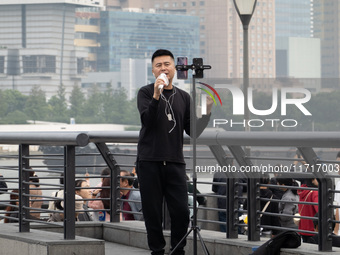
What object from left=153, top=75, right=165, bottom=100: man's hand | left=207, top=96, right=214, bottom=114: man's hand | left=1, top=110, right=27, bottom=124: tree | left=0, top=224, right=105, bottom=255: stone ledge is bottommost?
left=0, top=224, right=105, bottom=255: stone ledge

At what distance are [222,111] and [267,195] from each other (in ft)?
10.8

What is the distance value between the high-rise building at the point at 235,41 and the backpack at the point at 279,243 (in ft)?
4.23

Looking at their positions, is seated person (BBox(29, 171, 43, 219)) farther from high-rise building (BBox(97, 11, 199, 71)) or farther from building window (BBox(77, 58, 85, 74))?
high-rise building (BBox(97, 11, 199, 71))

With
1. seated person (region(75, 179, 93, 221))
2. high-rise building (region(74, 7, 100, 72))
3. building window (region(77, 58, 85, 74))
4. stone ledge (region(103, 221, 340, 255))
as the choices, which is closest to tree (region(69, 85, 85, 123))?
building window (region(77, 58, 85, 74))

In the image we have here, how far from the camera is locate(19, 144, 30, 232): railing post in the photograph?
7.91 m

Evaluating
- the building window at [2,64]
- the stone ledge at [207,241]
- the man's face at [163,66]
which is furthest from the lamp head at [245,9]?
the building window at [2,64]

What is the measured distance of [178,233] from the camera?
650cm

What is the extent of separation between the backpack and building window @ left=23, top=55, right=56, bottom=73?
17078 cm

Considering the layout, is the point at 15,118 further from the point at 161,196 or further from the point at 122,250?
the point at 161,196

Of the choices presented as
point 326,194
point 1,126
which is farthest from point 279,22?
point 1,126

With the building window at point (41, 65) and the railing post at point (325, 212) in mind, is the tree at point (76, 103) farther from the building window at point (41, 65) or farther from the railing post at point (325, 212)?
the railing post at point (325, 212)

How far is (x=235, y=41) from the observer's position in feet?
19.9

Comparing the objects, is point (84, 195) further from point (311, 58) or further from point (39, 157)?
point (311, 58)

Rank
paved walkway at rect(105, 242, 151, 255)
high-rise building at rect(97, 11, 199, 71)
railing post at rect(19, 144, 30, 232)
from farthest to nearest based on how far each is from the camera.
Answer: high-rise building at rect(97, 11, 199, 71) → railing post at rect(19, 144, 30, 232) → paved walkway at rect(105, 242, 151, 255)
